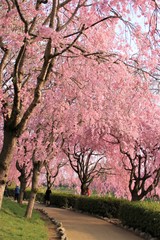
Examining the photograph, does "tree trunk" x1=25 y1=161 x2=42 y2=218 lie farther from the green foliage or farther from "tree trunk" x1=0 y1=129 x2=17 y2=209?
"tree trunk" x1=0 y1=129 x2=17 y2=209

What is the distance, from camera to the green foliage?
455 inches

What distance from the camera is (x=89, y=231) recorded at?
13000mm

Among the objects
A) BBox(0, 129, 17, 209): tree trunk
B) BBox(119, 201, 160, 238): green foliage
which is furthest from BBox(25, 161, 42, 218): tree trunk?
BBox(0, 129, 17, 209): tree trunk

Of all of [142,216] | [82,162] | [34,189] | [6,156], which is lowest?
[142,216]

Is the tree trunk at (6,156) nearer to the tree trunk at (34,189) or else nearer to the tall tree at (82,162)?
the tree trunk at (34,189)

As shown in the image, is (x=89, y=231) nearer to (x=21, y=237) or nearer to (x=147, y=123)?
(x=21, y=237)

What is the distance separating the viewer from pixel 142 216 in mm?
12906

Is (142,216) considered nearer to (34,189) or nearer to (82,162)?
(34,189)

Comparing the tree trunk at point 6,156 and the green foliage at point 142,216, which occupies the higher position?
the tree trunk at point 6,156

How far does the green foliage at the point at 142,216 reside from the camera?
11.5 meters

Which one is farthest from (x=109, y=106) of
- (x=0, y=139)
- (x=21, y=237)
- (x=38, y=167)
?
(x=0, y=139)

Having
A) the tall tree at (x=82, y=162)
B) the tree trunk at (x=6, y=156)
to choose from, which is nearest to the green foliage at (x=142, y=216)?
the tree trunk at (x=6, y=156)

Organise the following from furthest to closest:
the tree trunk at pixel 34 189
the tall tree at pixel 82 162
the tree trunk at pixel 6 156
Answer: the tall tree at pixel 82 162 < the tree trunk at pixel 34 189 < the tree trunk at pixel 6 156

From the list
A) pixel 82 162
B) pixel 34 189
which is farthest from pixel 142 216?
pixel 82 162
